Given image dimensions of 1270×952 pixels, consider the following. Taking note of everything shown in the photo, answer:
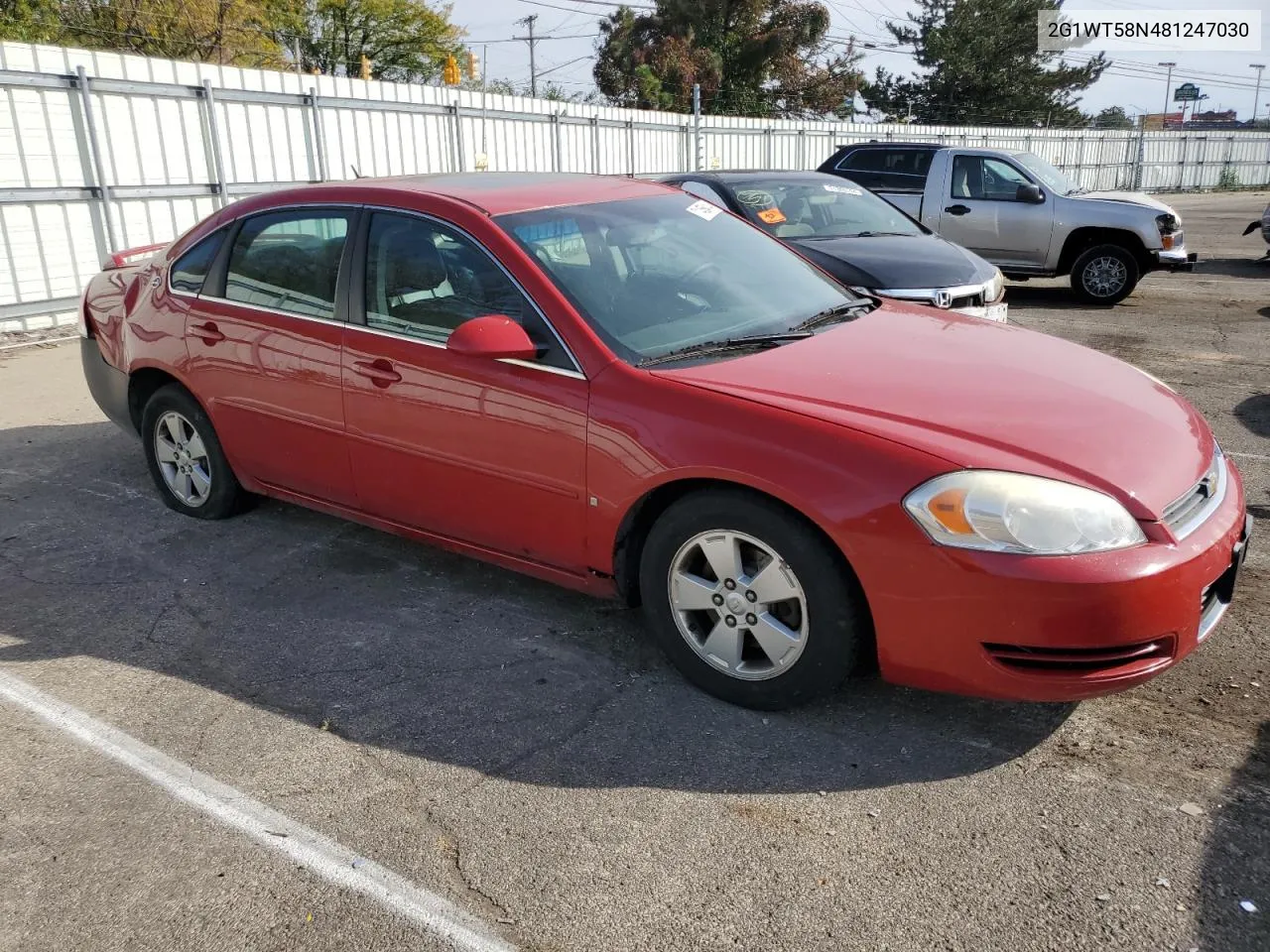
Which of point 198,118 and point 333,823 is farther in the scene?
point 198,118

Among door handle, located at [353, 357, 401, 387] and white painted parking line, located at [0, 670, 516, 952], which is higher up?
door handle, located at [353, 357, 401, 387]

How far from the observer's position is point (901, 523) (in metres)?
2.82

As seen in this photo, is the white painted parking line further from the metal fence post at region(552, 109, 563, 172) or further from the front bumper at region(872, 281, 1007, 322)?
the metal fence post at region(552, 109, 563, 172)

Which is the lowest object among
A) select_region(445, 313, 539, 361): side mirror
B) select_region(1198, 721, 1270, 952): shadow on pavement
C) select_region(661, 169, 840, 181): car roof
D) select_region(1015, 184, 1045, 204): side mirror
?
select_region(1198, 721, 1270, 952): shadow on pavement

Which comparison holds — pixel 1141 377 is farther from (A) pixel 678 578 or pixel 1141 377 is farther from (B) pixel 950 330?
(A) pixel 678 578

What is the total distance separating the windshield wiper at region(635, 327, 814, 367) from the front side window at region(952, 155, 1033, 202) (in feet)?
29.9

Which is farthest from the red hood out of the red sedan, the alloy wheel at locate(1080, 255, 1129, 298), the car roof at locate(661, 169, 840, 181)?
the alloy wheel at locate(1080, 255, 1129, 298)

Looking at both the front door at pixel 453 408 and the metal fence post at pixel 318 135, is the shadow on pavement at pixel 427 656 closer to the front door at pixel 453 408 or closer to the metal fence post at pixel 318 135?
the front door at pixel 453 408

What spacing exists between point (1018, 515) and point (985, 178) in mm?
10269

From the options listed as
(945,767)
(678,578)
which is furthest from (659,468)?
(945,767)

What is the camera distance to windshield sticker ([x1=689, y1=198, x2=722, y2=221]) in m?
4.45

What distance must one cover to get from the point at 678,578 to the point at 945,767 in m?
0.98

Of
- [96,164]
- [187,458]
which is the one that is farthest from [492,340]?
[96,164]

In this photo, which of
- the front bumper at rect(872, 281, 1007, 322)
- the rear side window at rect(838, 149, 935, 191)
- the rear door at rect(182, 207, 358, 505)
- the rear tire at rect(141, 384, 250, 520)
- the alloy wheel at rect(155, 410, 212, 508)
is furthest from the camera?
the rear side window at rect(838, 149, 935, 191)
